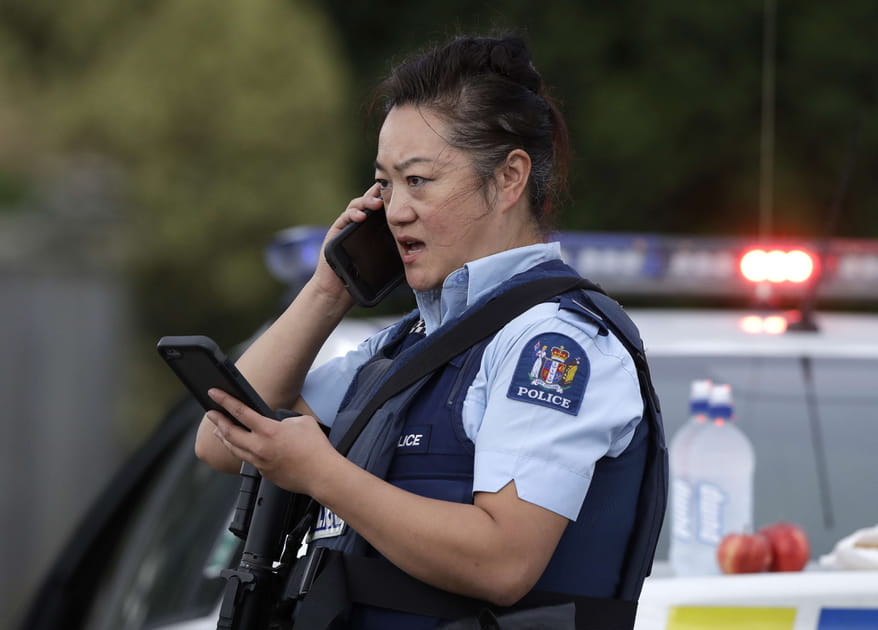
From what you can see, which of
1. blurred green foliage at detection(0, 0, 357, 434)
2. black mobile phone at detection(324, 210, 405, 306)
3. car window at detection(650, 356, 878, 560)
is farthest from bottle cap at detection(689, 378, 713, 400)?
blurred green foliage at detection(0, 0, 357, 434)

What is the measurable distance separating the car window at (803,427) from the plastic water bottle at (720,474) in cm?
8

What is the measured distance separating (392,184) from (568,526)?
51 centimetres

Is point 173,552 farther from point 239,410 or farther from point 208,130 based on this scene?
point 208,130

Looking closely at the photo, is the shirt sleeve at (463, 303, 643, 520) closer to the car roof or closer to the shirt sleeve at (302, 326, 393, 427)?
the shirt sleeve at (302, 326, 393, 427)

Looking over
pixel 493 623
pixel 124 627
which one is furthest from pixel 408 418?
pixel 124 627

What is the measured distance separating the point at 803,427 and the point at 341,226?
→ 1.25m

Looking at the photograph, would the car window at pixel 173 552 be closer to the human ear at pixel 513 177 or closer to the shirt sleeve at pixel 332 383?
the shirt sleeve at pixel 332 383

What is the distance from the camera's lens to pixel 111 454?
1057 centimetres

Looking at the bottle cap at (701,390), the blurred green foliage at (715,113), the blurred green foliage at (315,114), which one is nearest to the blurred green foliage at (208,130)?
the blurred green foliage at (315,114)

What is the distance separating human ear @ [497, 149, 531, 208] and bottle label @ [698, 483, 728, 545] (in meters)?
1.03

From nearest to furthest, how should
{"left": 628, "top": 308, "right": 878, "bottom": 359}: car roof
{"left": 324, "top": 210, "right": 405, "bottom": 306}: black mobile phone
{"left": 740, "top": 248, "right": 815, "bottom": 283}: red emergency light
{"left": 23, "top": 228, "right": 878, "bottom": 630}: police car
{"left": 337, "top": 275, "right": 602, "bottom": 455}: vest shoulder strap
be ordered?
{"left": 337, "top": 275, "right": 602, "bottom": 455}: vest shoulder strap
{"left": 324, "top": 210, "right": 405, "bottom": 306}: black mobile phone
{"left": 23, "top": 228, "right": 878, "bottom": 630}: police car
{"left": 628, "top": 308, "right": 878, "bottom": 359}: car roof
{"left": 740, "top": 248, "right": 815, "bottom": 283}: red emergency light

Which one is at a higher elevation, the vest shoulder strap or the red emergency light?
the red emergency light

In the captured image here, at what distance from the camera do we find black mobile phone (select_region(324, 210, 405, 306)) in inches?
82.4

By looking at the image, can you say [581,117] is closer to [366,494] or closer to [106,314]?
[106,314]
